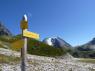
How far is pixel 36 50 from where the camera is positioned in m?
101

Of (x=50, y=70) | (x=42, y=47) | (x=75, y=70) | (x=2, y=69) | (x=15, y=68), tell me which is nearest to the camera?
(x=2, y=69)

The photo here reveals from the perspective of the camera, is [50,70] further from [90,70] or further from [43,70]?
[90,70]

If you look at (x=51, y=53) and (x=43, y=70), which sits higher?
(x=51, y=53)

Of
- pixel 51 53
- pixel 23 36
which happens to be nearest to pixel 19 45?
pixel 23 36

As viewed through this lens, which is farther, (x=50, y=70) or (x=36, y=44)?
(x=36, y=44)

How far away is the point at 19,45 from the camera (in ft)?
51.3

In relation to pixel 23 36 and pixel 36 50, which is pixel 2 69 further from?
pixel 36 50

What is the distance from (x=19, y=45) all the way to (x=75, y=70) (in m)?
28.6

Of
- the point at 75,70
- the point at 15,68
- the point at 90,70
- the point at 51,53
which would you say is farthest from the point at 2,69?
the point at 51,53

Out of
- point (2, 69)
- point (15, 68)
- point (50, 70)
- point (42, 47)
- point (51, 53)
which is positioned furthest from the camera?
point (42, 47)

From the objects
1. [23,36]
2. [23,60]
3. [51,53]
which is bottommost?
[23,60]

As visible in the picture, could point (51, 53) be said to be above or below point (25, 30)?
above

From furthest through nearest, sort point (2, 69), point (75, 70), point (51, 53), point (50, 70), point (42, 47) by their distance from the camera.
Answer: point (42, 47) → point (51, 53) → point (75, 70) → point (50, 70) → point (2, 69)

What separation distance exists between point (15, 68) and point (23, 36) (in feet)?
67.0
